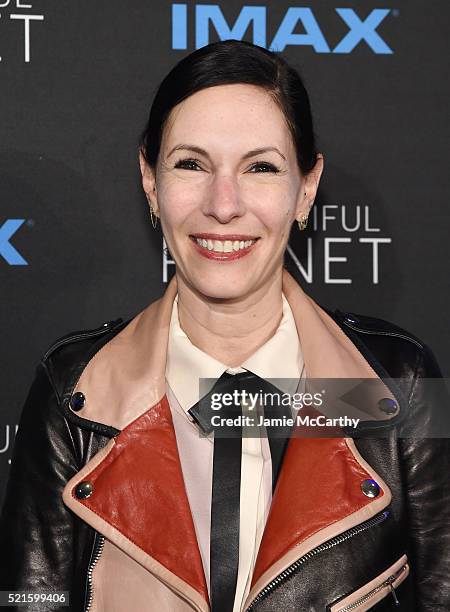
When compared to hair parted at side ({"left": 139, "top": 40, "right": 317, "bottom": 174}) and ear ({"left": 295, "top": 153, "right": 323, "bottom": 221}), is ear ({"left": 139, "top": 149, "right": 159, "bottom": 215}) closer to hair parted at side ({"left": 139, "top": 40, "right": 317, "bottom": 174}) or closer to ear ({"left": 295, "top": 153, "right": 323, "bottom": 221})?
hair parted at side ({"left": 139, "top": 40, "right": 317, "bottom": 174})

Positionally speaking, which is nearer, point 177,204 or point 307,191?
point 177,204

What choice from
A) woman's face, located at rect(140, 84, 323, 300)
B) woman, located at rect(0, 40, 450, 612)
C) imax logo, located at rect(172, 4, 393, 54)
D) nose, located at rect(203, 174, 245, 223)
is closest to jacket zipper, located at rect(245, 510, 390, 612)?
woman, located at rect(0, 40, 450, 612)

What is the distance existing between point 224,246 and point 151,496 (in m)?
0.44

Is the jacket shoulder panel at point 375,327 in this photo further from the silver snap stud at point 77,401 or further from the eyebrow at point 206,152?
the silver snap stud at point 77,401

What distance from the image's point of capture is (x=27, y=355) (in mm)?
1996

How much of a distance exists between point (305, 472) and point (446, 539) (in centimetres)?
27

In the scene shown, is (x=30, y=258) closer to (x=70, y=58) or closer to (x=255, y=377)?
(x=70, y=58)

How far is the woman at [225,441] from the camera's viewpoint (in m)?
1.46

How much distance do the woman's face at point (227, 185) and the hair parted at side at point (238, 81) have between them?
2 cm

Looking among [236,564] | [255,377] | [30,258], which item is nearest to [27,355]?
[30,258]

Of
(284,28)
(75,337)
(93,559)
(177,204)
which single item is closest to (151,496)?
(93,559)

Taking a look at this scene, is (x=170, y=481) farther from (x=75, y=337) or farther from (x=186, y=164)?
(x=186, y=164)

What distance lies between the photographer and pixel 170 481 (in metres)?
1.49

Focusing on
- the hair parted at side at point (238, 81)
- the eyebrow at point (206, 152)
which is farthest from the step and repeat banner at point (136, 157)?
the eyebrow at point (206, 152)
